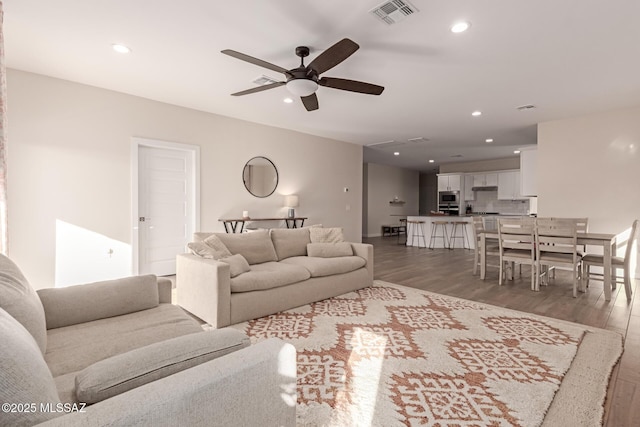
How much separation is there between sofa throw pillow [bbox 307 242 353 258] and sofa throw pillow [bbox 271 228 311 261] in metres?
0.15

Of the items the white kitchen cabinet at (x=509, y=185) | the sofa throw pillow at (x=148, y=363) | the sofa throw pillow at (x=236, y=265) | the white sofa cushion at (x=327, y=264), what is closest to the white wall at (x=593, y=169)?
the white sofa cushion at (x=327, y=264)

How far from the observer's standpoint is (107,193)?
438cm

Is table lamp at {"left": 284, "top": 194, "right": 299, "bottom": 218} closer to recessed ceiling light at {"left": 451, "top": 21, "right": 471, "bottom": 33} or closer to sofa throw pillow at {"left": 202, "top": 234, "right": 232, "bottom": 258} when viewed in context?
sofa throw pillow at {"left": 202, "top": 234, "right": 232, "bottom": 258}

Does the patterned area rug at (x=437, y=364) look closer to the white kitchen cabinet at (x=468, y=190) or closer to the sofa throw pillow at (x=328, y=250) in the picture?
the sofa throw pillow at (x=328, y=250)

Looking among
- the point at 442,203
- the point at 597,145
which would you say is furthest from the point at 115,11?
the point at 442,203

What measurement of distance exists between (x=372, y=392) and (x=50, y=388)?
158cm

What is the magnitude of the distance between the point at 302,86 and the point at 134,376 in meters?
2.74

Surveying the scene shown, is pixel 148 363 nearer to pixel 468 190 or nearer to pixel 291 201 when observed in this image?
pixel 291 201

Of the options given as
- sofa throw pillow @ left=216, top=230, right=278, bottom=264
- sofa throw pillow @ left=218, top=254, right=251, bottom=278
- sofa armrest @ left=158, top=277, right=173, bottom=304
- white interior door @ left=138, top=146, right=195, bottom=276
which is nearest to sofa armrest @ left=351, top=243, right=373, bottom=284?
sofa throw pillow @ left=216, top=230, right=278, bottom=264

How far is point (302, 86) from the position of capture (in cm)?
302

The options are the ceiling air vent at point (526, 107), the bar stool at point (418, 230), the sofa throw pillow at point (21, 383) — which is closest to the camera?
the sofa throw pillow at point (21, 383)

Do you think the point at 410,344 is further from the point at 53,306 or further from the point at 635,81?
the point at 635,81

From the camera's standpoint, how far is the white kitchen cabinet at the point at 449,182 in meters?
11.1

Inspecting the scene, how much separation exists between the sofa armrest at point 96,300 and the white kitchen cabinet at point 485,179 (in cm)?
1079
